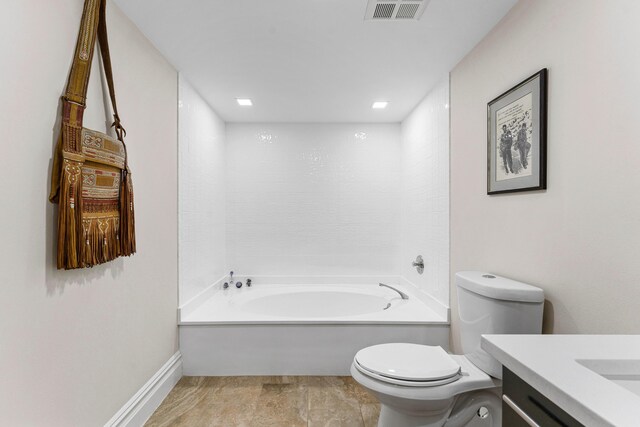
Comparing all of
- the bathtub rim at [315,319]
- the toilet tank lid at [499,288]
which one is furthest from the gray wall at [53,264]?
the toilet tank lid at [499,288]

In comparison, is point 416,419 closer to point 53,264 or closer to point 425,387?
point 425,387

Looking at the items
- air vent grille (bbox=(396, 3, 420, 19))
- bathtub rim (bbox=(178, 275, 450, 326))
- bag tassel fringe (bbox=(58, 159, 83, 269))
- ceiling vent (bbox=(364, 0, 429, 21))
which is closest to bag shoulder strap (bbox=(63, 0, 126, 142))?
bag tassel fringe (bbox=(58, 159, 83, 269))

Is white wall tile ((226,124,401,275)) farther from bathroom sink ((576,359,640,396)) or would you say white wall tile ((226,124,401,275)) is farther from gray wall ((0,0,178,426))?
bathroom sink ((576,359,640,396))

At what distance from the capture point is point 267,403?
2.16m

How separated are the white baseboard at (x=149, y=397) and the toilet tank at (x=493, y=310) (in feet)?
5.70

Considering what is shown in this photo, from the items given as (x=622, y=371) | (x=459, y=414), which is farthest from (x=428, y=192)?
(x=622, y=371)

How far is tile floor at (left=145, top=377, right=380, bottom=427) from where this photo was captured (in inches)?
77.8

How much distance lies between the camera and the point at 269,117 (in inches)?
137

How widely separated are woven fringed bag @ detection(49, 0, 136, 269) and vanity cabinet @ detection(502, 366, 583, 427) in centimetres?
147

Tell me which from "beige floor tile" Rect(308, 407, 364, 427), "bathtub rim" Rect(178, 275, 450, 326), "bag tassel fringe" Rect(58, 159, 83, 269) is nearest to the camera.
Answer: "bag tassel fringe" Rect(58, 159, 83, 269)

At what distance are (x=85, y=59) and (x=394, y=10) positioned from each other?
139cm

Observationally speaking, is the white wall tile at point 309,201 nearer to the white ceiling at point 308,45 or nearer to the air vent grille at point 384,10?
the white ceiling at point 308,45

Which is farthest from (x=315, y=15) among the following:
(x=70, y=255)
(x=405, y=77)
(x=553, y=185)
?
(x=70, y=255)

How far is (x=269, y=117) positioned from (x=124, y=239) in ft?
7.20
